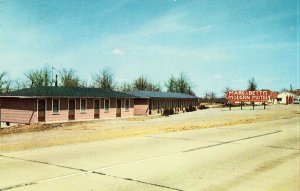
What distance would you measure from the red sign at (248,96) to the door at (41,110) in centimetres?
4007

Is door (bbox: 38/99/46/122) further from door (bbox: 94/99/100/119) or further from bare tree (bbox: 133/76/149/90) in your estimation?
bare tree (bbox: 133/76/149/90)

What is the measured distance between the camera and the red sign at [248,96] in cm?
6366

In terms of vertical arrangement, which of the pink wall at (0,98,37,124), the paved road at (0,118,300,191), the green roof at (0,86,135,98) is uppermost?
the green roof at (0,86,135,98)

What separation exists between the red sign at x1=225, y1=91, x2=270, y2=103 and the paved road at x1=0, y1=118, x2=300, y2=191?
50619mm

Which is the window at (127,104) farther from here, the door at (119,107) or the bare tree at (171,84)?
the bare tree at (171,84)

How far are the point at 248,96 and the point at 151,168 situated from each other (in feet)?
189

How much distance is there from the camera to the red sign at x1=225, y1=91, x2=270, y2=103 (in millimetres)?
63656

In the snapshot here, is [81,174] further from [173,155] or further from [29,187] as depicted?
[173,155]

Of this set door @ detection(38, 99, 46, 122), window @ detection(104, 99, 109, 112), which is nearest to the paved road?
door @ detection(38, 99, 46, 122)

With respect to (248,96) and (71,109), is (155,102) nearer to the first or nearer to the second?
(71,109)

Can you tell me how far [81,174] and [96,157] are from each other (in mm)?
2665

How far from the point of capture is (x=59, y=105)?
34.0m

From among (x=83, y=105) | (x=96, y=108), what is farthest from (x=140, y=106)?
(x=83, y=105)

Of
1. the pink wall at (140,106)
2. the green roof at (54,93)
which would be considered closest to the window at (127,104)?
the green roof at (54,93)
